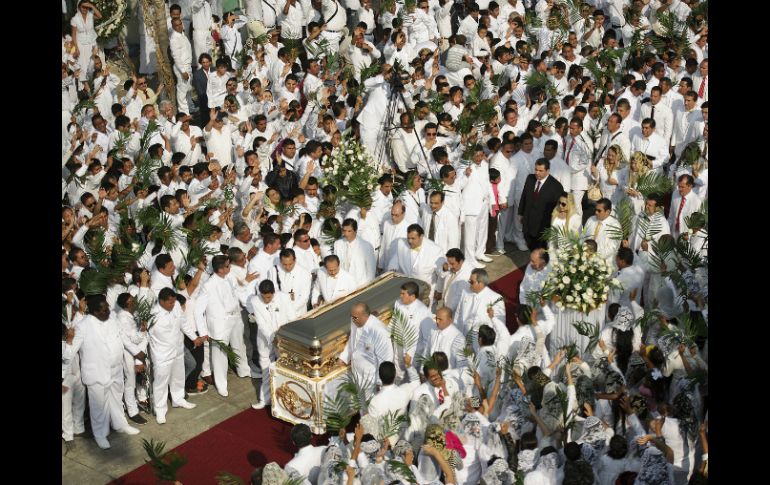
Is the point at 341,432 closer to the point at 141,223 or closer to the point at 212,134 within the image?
the point at 141,223

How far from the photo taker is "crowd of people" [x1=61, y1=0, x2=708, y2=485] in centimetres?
878

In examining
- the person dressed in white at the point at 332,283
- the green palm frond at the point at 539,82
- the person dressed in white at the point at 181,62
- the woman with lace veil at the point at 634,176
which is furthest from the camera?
the person dressed in white at the point at 181,62

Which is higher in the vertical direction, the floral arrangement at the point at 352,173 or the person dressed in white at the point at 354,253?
the floral arrangement at the point at 352,173

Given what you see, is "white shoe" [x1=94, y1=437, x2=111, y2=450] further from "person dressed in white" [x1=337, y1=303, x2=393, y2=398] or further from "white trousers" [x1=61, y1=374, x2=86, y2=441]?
"person dressed in white" [x1=337, y1=303, x2=393, y2=398]

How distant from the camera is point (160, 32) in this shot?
19547 millimetres

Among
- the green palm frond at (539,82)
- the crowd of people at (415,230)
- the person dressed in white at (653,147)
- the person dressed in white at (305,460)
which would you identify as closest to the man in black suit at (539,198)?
the crowd of people at (415,230)

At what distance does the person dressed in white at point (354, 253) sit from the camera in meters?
12.4

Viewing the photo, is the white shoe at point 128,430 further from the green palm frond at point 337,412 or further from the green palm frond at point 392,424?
the green palm frond at point 392,424

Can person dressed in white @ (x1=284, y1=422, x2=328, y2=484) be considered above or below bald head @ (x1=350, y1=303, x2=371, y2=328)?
below

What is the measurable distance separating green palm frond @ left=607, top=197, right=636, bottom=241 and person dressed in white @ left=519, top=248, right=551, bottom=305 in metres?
1.22

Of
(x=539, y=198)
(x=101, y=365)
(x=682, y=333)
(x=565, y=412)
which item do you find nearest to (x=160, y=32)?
(x=539, y=198)

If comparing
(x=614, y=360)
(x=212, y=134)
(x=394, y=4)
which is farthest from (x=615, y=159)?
(x=394, y=4)

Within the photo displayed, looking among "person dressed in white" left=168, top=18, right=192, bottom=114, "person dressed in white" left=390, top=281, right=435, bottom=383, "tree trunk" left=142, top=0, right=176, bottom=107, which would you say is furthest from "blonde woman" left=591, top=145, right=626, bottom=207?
"tree trunk" left=142, top=0, right=176, bottom=107

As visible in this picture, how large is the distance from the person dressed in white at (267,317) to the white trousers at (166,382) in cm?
88
